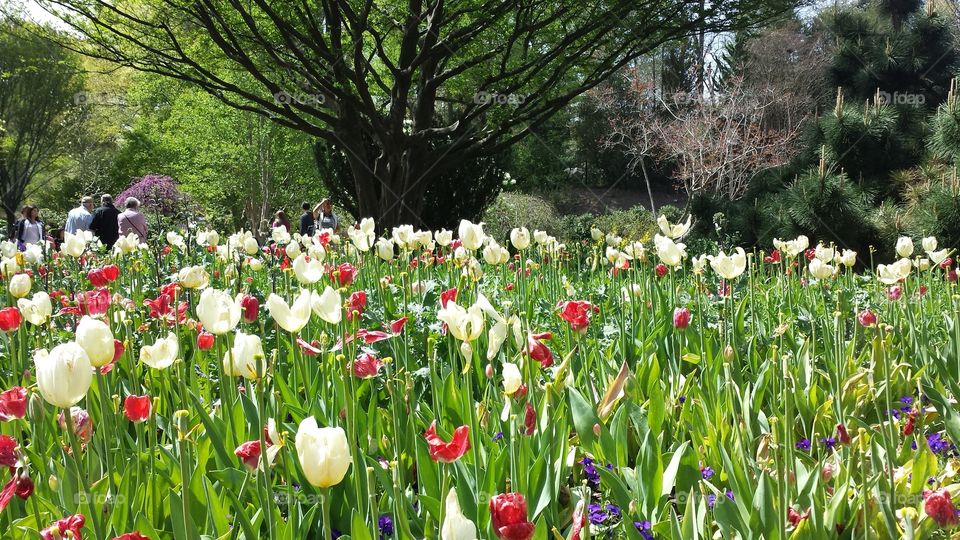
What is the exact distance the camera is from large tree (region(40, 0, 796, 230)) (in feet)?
35.0

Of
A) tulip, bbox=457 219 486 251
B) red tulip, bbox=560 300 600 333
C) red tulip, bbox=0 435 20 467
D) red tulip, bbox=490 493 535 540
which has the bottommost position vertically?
red tulip, bbox=0 435 20 467

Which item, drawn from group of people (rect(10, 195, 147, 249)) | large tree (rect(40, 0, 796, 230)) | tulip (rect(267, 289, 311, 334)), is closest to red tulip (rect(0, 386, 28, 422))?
tulip (rect(267, 289, 311, 334))

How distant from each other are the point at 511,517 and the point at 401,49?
1162 centimetres

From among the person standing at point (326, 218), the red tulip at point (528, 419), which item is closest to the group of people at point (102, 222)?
the person standing at point (326, 218)

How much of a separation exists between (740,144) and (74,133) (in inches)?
923

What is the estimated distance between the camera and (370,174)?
12.3 m

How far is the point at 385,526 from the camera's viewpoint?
155 centimetres

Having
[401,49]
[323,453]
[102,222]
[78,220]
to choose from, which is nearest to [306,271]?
[323,453]

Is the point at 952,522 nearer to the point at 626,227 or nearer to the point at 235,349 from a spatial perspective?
the point at 235,349

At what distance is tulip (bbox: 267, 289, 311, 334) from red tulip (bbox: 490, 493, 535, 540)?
816mm

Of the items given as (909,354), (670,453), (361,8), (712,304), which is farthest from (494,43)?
(670,453)

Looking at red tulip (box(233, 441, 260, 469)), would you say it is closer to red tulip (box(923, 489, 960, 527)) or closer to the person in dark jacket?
red tulip (box(923, 489, 960, 527))

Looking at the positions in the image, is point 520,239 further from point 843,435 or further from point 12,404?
point 12,404

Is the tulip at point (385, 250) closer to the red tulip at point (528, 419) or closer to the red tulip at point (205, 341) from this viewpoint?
the red tulip at point (205, 341)
